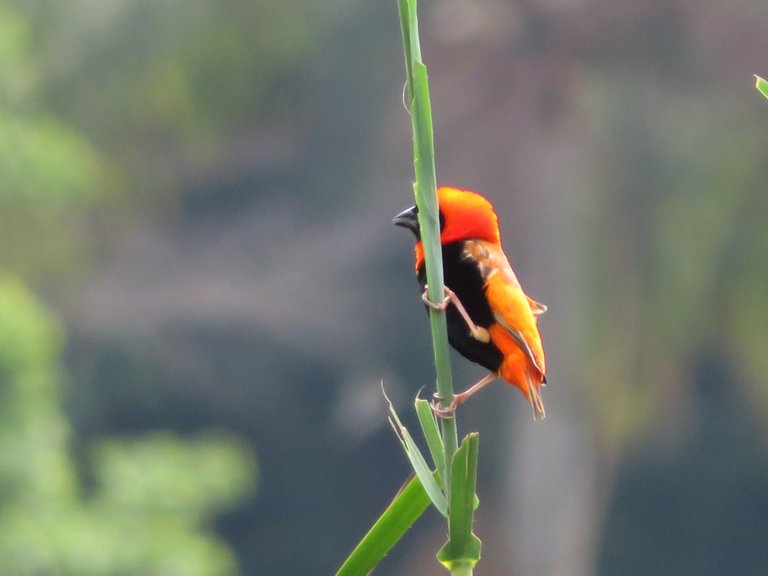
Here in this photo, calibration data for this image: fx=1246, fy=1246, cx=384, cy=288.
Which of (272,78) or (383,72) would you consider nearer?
(383,72)

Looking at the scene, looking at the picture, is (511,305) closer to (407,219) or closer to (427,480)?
(407,219)

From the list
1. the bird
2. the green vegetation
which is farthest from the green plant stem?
the bird

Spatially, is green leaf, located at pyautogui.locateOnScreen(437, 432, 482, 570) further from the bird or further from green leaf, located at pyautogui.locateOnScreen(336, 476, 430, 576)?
the bird

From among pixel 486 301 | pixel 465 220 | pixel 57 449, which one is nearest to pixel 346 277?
pixel 57 449

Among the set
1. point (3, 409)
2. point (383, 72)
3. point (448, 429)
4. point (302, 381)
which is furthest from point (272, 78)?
point (448, 429)

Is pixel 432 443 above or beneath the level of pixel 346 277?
above

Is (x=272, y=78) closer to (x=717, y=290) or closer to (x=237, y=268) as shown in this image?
(x=237, y=268)

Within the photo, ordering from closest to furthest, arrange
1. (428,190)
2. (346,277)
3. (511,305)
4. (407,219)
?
(428,190), (511,305), (407,219), (346,277)
